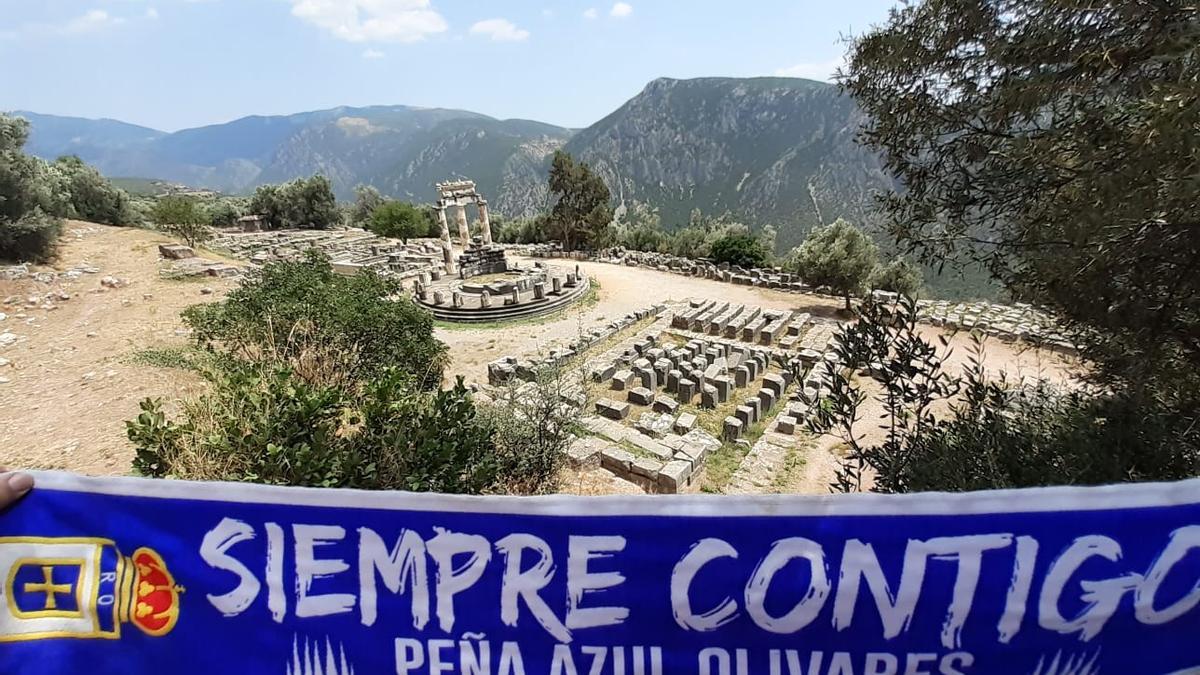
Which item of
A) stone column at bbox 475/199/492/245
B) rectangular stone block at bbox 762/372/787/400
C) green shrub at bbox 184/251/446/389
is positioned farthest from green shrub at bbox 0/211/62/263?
rectangular stone block at bbox 762/372/787/400

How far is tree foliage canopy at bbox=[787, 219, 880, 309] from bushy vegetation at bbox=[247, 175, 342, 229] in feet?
123

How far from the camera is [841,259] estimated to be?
1934cm

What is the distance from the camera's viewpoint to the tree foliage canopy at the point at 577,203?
31188 mm

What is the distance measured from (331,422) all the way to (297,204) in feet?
143

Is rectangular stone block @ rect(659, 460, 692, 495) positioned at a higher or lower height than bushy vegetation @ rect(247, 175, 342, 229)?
lower

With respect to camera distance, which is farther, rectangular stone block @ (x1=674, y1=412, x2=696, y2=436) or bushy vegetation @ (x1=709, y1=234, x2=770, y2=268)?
bushy vegetation @ (x1=709, y1=234, x2=770, y2=268)

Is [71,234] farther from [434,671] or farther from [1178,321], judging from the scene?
[1178,321]

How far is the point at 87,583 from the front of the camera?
1.98 meters

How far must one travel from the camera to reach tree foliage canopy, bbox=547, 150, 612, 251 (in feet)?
102

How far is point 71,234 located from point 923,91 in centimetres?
2781

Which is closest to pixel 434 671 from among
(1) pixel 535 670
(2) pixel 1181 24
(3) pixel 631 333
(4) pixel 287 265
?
(1) pixel 535 670

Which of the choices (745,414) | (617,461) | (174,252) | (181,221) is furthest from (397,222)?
(617,461)

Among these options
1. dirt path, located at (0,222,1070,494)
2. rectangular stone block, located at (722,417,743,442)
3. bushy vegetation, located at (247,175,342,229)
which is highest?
bushy vegetation, located at (247,175,342,229)

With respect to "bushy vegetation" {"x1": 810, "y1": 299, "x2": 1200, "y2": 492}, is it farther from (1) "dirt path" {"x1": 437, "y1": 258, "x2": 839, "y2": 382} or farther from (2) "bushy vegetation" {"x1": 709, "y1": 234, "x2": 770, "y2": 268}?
(2) "bushy vegetation" {"x1": 709, "y1": 234, "x2": 770, "y2": 268}
